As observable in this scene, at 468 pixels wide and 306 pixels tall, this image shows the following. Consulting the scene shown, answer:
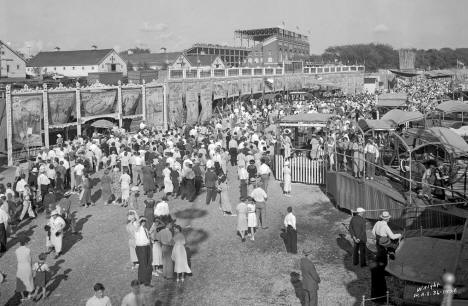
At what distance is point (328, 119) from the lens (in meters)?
20.9

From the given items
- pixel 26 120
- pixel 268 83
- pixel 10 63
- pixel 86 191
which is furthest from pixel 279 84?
pixel 86 191

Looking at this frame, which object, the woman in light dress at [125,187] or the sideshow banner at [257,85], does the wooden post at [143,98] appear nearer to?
the woman in light dress at [125,187]

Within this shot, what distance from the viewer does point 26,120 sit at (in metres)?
22.3

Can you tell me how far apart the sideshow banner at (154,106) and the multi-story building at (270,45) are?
145 ft

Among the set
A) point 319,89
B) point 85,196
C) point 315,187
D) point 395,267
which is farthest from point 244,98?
point 395,267

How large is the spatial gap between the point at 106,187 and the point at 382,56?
436ft

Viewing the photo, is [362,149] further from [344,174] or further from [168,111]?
[168,111]

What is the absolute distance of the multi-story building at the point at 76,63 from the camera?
2463 inches

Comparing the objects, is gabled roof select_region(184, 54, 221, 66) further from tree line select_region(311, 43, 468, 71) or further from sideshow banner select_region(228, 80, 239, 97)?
tree line select_region(311, 43, 468, 71)

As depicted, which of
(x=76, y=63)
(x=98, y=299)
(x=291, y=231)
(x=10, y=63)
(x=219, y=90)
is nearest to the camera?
(x=98, y=299)

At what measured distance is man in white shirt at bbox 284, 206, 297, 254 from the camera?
11789 mm

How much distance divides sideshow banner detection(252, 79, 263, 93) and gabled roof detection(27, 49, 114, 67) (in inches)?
1062

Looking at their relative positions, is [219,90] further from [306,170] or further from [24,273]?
[24,273]

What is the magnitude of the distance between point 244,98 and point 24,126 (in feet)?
73.7
